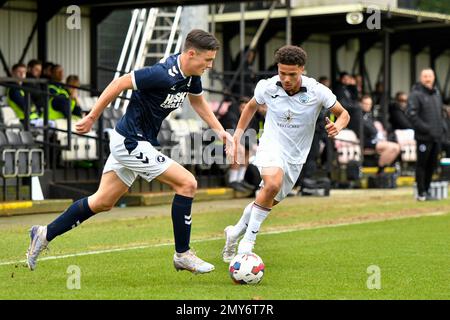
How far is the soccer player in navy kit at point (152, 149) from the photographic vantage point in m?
10.4

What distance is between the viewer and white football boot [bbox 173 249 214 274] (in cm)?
1034

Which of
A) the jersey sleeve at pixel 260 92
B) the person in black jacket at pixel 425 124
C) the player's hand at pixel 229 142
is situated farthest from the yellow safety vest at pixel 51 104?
the player's hand at pixel 229 142

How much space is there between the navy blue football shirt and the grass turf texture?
131 cm

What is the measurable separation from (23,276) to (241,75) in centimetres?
1838

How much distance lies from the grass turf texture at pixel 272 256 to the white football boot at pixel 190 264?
107 mm

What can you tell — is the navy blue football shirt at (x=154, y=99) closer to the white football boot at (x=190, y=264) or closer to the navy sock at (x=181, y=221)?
the navy sock at (x=181, y=221)

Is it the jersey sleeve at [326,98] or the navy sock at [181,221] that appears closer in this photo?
the navy sock at [181,221]

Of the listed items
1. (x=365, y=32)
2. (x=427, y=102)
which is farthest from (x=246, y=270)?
(x=365, y=32)

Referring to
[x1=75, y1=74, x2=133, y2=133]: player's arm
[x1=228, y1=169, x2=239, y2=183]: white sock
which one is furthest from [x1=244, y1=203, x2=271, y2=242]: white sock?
Answer: [x1=228, y1=169, x2=239, y2=183]: white sock

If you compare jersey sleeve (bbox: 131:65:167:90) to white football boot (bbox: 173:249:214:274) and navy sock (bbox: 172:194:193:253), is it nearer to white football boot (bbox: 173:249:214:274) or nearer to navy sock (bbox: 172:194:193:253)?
navy sock (bbox: 172:194:193:253)

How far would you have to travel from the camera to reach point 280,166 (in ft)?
37.4

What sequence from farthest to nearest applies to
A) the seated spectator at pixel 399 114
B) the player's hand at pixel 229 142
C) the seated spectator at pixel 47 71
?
the seated spectator at pixel 399 114
the seated spectator at pixel 47 71
the player's hand at pixel 229 142
